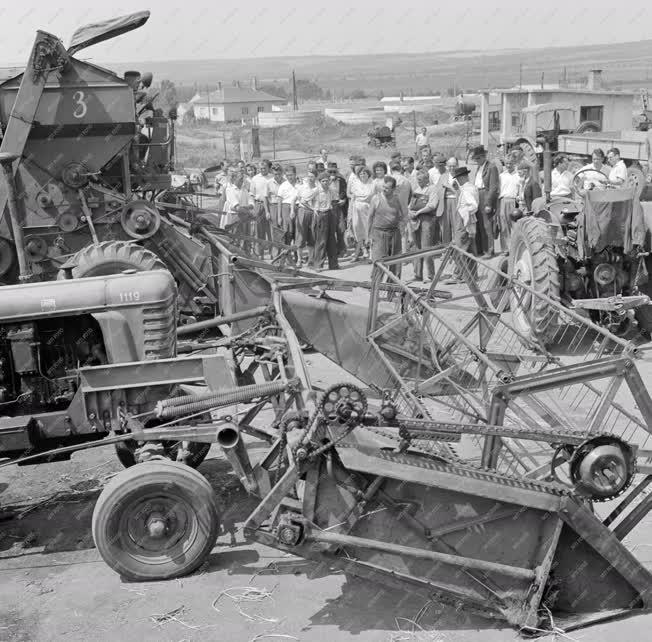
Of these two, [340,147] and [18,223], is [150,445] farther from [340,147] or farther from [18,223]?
[340,147]

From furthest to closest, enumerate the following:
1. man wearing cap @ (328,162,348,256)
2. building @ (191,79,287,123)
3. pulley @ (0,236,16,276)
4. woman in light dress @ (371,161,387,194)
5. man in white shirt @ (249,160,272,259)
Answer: building @ (191,79,287,123), man in white shirt @ (249,160,272,259), man wearing cap @ (328,162,348,256), woman in light dress @ (371,161,387,194), pulley @ (0,236,16,276)

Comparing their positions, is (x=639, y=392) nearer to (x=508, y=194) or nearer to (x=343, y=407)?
(x=343, y=407)

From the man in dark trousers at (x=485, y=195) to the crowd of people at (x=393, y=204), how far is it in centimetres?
2

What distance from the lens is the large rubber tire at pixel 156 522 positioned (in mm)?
5852

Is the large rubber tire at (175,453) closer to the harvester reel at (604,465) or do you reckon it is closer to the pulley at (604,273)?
the harvester reel at (604,465)

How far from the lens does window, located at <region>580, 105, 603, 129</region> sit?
86.0 feet

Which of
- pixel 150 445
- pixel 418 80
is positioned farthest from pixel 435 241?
pixel 418 80

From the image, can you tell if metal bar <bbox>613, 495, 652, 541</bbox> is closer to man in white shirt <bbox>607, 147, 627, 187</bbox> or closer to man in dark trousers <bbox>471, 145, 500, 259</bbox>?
man in white shirt <bbox>607, 147, 627, 187</bbox>

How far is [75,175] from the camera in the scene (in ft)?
39.3

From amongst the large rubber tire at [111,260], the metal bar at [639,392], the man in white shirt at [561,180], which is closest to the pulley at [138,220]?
the large rubber tire at [111,260]

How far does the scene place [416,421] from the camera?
5.18m

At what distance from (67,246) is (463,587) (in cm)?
868

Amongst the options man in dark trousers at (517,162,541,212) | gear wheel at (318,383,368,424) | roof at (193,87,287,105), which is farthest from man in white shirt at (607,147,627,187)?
roof at (193,87,287,105)

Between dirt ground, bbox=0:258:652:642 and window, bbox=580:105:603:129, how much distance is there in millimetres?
21806
